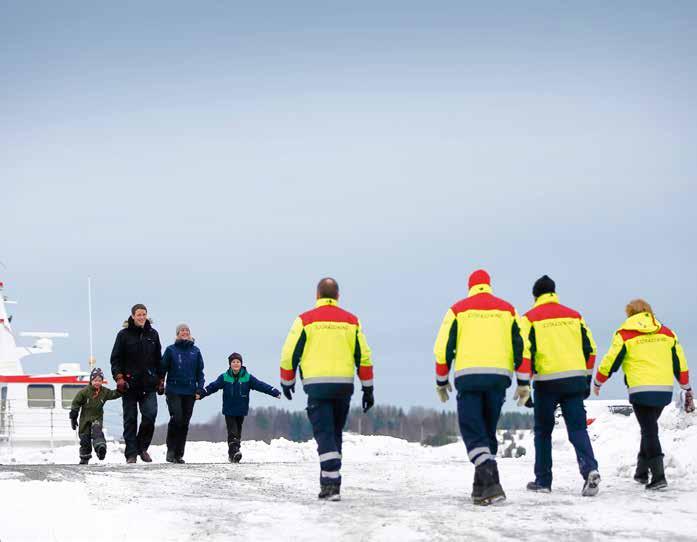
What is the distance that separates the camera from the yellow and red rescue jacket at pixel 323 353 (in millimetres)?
10836

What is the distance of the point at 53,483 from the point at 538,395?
4.98 metres

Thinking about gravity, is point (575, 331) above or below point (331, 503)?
above

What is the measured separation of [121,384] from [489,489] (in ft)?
26.9

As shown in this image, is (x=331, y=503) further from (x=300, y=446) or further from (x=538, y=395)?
(x=300, y=446)

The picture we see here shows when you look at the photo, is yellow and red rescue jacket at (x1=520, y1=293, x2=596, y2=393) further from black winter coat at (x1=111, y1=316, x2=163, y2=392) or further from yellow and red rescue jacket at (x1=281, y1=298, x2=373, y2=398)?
black winter coat at (x1=111, y1=316, x2=163, y2=392)

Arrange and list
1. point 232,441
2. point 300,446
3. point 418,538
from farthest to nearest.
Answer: point 300,446 < point 232,441 < point 418,538

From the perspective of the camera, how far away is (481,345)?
1058cm

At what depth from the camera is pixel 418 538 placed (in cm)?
827

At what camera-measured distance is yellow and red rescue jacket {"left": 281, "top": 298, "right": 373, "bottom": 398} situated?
10836 millimetres

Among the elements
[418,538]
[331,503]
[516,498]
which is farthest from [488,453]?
[418,538]

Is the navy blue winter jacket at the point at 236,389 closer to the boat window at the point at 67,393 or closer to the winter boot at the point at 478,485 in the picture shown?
the winter boot at the point at 478,485

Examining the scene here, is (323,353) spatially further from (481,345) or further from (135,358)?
(135,358)

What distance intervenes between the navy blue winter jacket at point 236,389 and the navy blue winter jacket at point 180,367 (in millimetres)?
744

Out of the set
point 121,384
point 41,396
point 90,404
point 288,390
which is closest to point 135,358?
point 121,384
